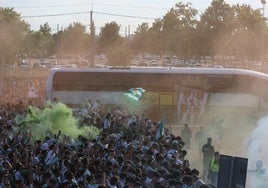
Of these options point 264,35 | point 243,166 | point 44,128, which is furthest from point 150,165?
Result: point 264,35

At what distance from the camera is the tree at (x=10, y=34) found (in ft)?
176

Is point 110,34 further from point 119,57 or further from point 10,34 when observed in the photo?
point 119,57

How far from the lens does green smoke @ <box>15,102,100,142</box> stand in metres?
16.1

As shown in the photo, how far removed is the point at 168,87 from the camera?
2931cm

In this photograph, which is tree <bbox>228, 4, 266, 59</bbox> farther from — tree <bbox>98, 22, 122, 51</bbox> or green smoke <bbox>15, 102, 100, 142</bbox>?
green smoke <bbox>15, 102, 100, 142</bbox>

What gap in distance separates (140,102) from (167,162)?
16.7 meters

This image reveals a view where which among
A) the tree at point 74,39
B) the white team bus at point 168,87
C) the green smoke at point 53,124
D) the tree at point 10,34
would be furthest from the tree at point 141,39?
the green smoke at point 53,124

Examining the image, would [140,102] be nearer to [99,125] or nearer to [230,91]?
[230,91]

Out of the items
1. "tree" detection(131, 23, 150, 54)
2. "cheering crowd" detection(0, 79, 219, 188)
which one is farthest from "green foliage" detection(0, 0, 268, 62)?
"cheering crowd" detection(0, 79, 219, 188)

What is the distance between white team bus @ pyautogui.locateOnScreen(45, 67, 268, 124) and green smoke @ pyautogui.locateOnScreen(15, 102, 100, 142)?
37.9 ft

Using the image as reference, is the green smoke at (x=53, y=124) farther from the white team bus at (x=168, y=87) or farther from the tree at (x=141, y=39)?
the tree at (x=141, y=39)

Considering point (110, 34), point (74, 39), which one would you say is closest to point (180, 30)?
point (110, 34)

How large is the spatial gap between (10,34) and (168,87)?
29.7 meters


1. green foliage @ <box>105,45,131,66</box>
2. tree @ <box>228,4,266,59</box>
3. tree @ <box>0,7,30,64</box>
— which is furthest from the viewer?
tree @ <box>0,7,30,64</box>
